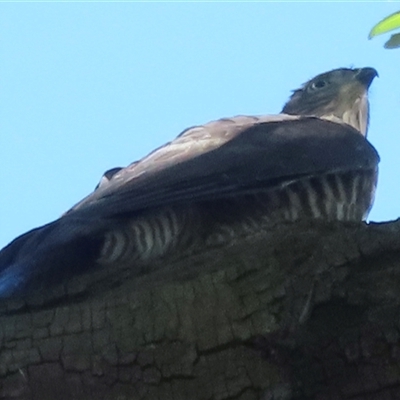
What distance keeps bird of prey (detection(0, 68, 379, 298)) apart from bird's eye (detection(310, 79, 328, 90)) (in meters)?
2.06

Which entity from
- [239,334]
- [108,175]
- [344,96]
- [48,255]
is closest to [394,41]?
[239,334]

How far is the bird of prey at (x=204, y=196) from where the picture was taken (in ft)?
9.41

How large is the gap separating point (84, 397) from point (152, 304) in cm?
25

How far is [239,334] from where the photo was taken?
1797 mm

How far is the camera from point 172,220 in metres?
3.29

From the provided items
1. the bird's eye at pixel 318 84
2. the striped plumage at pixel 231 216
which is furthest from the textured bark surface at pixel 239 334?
the bird's eye at pixel 318 84

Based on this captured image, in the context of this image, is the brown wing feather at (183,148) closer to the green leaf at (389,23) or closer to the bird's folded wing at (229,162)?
the bird's folded wing at (229,162)

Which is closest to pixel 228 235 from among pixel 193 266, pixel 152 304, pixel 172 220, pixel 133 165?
pixel 172 220

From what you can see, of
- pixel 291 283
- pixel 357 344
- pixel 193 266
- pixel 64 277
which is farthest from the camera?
pixel 64 277

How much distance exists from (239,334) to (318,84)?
4.70 m

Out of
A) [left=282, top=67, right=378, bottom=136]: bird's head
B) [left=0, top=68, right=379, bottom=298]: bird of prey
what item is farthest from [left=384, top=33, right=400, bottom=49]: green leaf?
[left=282, top=67, right=378, bottom=136]: bird's head

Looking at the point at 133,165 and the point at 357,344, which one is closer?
the point at 357,344

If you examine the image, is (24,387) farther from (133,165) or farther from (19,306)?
(133,165)

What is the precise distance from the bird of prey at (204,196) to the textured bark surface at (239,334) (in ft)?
1.92
